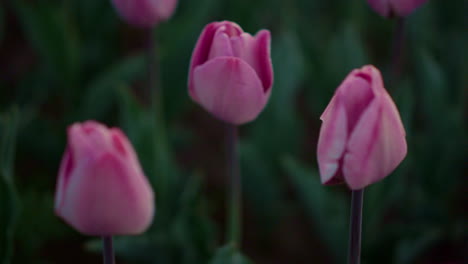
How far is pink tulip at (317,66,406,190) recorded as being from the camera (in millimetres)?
431

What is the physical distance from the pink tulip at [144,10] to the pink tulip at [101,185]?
0.29 metres

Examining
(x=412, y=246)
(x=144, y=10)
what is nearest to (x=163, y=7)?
(x=144, y=10)

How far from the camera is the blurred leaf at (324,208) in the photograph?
0.90 metres

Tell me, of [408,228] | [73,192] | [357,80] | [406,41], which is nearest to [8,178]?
[73,192]

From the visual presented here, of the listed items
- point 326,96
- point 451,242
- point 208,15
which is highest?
point 208,15

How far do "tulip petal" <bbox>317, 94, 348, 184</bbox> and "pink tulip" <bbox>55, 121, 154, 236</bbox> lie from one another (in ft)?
0.39

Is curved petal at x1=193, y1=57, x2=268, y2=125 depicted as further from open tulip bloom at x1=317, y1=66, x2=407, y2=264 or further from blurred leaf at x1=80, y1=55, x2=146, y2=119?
blurred leaf at x1=80, y1=55, x2=146, y2=119

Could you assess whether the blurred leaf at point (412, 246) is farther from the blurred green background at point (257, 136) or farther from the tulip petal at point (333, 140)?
the tulip petal at point (333, 140)

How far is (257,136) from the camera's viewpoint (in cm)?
105

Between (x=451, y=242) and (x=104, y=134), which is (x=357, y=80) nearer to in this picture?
(x=104, y=134)

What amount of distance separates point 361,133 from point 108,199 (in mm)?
168

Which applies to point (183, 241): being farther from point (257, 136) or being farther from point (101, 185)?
point (101, 185)

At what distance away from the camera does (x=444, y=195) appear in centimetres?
98

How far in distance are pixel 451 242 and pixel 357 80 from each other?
59 centimetres
